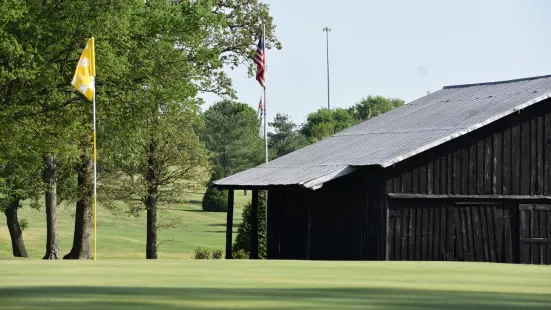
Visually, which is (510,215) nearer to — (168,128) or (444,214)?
(444,214)

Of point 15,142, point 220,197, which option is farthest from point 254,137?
point 15,142

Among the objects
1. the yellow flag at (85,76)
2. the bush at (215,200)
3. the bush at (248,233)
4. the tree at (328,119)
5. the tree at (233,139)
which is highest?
the tree at (328,119)

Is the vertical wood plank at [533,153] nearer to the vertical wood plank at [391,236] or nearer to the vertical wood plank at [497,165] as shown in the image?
the vertical wood plank at [497,165]

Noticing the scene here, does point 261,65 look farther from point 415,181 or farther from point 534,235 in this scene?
point 534,235

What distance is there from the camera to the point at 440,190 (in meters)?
33.0

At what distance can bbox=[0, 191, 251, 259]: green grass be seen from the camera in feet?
217

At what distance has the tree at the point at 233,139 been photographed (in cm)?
14012

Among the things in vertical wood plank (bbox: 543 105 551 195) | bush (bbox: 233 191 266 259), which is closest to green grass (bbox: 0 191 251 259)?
bush (bbox: 233 191 266 259)

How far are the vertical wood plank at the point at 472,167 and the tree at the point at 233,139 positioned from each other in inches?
4098

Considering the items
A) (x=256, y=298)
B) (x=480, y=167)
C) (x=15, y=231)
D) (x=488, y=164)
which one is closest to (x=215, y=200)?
(x=15, y=231)

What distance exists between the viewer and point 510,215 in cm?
3400

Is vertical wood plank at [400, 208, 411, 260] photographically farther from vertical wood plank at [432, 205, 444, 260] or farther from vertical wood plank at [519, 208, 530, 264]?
vertical wood plank at [519, 208, 530, 264]

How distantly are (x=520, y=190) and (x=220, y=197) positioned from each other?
69.0 meters

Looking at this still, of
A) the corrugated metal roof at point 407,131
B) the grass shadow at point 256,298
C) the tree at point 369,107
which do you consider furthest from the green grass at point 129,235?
the tree at point 369,107
